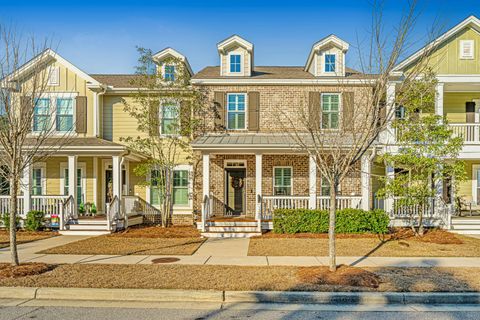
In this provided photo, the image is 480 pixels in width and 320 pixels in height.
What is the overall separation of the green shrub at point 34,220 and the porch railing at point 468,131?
16972 millimetres

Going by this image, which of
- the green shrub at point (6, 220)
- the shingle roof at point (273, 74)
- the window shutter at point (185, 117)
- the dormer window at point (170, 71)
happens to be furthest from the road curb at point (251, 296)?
the dormer window at point (170, 71)

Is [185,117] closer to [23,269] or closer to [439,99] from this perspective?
[23,269]

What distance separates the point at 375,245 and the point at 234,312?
673 centimetres

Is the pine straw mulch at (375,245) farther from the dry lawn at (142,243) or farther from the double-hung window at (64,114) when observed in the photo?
the double-hung window at (64,114)

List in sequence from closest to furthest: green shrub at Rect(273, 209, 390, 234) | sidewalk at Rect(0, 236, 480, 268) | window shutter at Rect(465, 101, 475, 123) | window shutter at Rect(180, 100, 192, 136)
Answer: sidewalk at Rect(0, 236, 480, 268) → green shrub at Rect(273, 209, 390, 234) → window shutter at Rect(180, 100, 192, 136) → window shutter at Rect(465, 101, 475, 123)

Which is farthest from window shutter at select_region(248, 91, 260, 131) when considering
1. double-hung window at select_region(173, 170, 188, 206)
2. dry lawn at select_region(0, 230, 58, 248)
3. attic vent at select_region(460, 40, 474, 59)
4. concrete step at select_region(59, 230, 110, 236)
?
attic vent at select_region(460, 40, 474, 59)

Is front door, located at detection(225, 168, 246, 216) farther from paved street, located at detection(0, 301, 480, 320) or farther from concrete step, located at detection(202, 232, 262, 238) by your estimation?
paved street, located at detection(0, 301, 480, 320)

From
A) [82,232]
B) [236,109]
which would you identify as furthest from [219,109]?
[82,232]

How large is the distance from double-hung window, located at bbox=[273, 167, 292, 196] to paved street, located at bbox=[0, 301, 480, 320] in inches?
374

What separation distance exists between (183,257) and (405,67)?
12.5 m

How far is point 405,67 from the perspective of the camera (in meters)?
15.0

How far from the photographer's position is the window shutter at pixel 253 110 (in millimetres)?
15000

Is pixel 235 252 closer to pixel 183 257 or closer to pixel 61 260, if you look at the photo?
pixel 183 257

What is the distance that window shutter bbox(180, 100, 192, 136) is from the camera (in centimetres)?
1473
